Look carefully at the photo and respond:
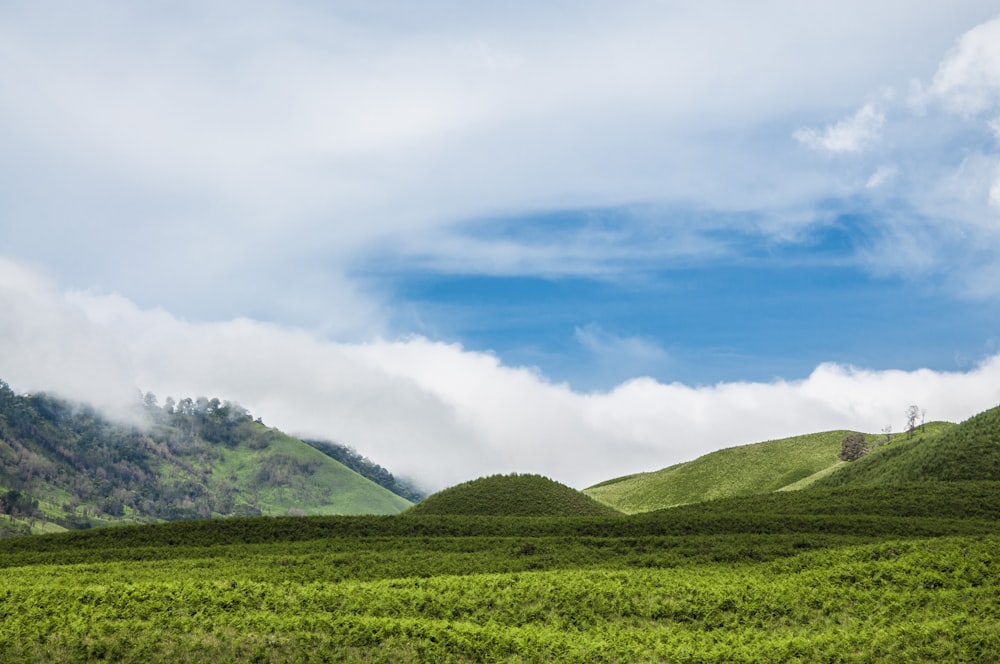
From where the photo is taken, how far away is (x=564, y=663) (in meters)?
23.0

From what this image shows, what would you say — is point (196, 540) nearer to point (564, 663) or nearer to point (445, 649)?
point (445, 649)

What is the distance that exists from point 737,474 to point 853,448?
1649cm

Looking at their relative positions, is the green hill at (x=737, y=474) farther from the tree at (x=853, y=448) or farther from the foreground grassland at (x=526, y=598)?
the foreground grassland at (x=526, y=598)

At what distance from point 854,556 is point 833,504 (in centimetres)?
2116

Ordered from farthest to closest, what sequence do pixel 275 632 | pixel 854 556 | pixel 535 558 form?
pixel 535 558 → pixel 854 556 → pixel 275 632

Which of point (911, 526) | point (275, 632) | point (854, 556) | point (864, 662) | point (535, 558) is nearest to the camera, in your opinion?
point (864, 662)

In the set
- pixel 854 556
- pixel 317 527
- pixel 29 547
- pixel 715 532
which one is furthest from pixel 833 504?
pixel 29 547

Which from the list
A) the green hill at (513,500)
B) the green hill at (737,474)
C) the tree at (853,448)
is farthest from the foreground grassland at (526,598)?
the tree at (853,448)

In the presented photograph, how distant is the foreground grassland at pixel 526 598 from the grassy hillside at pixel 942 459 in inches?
893

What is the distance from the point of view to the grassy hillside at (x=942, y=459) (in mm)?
65312

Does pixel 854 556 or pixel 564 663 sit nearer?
pixel 564 663

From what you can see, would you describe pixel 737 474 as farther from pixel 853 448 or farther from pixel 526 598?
pixel 526 598

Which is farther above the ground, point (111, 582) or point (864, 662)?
point (111, 582)

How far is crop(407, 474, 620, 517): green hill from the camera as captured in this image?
66.5 metres
